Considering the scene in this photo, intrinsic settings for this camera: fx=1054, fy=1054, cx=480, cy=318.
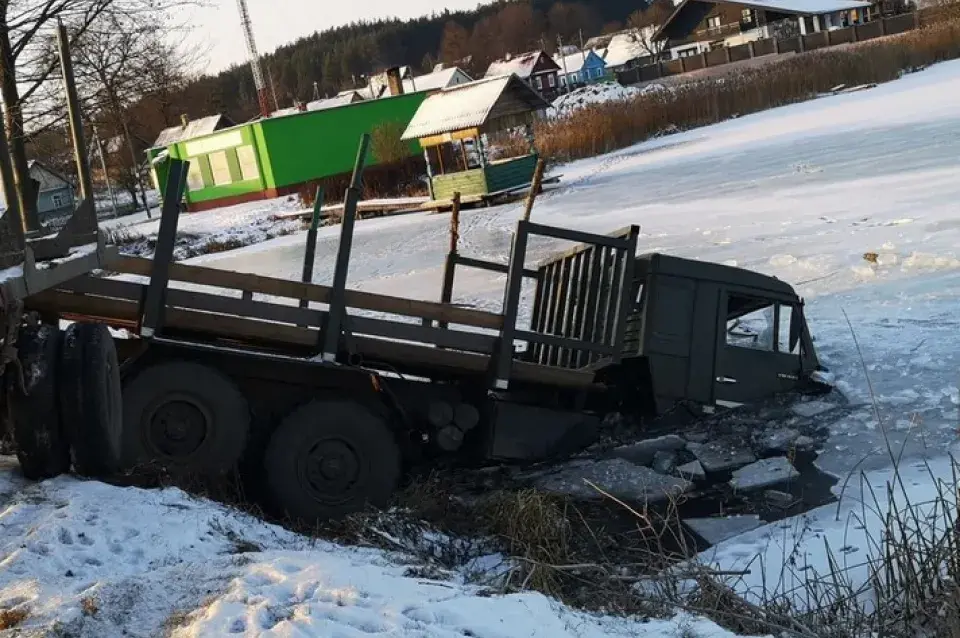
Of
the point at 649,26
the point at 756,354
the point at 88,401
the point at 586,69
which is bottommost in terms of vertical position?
the point at 756,354

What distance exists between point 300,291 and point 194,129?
47805 millimetres

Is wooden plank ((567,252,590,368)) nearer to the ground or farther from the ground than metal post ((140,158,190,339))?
nearer to the ground

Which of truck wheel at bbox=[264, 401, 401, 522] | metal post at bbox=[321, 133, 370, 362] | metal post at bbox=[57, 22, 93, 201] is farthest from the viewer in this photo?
truck wheel at bbox=[264, 401, 401, 522]

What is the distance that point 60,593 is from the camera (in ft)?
14.7

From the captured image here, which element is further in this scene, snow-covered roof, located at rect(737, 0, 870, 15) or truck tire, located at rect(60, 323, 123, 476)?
snow-covered roof, located at rect(737, 0, 870, 15)

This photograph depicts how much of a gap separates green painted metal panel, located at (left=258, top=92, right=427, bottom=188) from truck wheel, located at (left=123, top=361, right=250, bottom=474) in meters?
37.3

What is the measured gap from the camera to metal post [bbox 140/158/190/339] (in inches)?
276

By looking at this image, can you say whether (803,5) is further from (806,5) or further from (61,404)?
(61,404)

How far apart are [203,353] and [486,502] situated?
2197 millimetres

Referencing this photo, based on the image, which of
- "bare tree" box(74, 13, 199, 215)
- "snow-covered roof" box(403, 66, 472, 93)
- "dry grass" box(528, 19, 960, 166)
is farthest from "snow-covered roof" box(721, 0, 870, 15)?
"bare tree" box(74, 13, 199, 215)

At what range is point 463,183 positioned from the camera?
29.8m

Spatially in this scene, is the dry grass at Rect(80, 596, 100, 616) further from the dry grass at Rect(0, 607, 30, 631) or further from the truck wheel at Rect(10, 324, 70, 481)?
the truck wheel at Rect(10, 324, 70, 481)

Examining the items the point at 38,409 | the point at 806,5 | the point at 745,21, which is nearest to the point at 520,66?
the point at 745,21

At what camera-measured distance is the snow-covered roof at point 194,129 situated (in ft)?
169
